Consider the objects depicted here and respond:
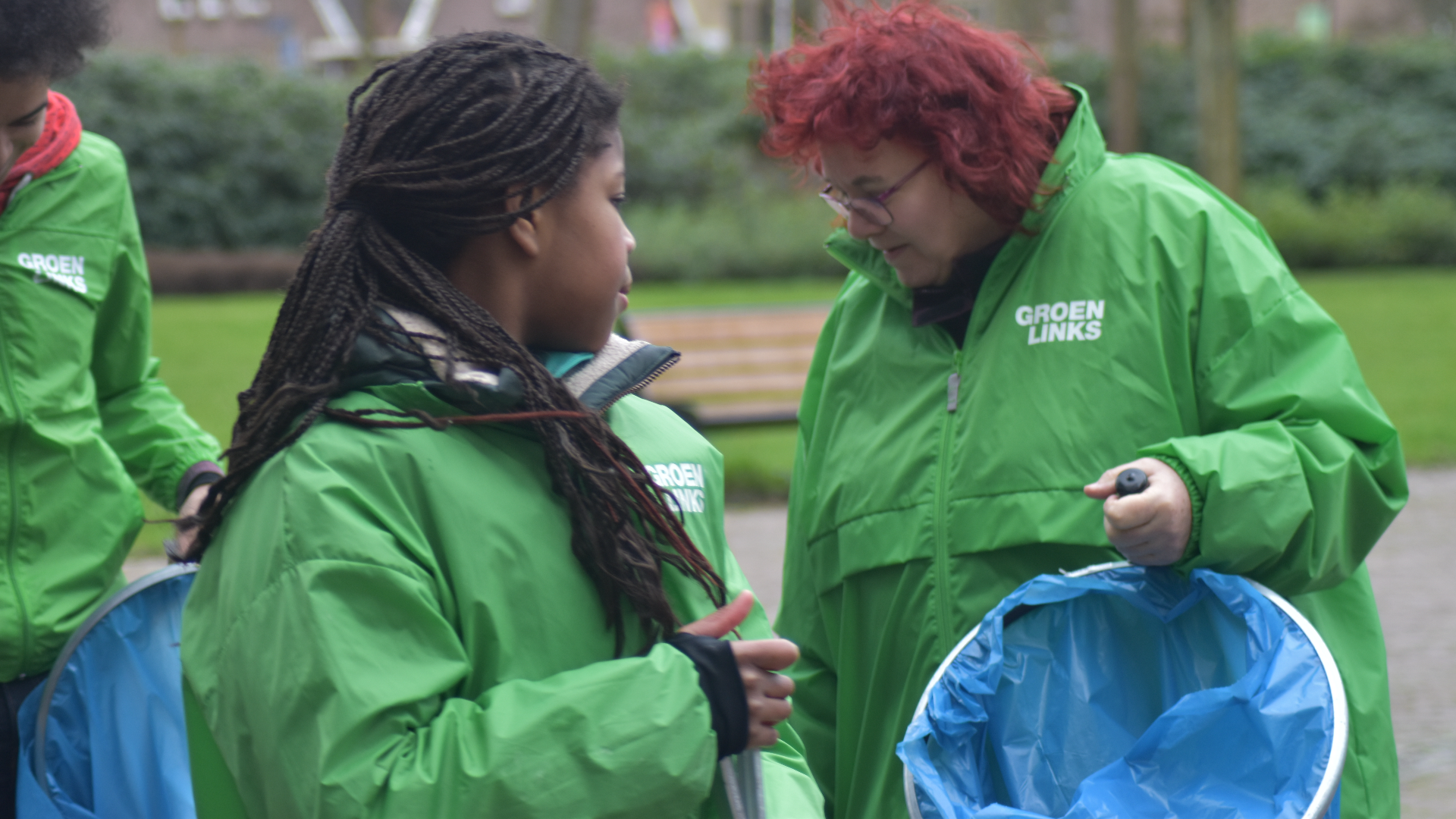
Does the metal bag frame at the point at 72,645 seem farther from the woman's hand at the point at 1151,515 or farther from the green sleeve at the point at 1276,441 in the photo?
the green sleeve at the point at 1276,441

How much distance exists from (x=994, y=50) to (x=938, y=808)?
4.49ft

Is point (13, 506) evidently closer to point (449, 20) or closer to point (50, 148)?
point (50, 148)

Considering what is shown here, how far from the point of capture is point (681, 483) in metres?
1.76

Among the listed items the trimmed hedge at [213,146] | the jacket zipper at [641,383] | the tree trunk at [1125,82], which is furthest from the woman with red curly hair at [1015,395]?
the trimmed hedge at [213,146]

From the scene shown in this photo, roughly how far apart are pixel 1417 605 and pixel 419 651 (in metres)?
5.72

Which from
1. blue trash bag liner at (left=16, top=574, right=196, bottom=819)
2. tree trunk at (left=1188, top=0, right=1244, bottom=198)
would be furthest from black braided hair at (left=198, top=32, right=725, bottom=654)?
tree trunk at (left=1188, top=0, right=1244, bottom=198)

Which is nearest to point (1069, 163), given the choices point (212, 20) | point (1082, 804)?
point (1082, 804)

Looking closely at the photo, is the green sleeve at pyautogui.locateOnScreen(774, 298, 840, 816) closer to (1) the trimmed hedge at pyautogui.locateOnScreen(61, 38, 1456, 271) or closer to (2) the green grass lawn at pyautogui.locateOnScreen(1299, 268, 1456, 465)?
(2) the green grass lawn at pyautogui.locateOnScreen(1299, 268, 1456, 465)

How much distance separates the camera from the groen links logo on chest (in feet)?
7.86

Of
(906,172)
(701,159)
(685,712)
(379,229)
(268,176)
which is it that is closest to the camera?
(685,712)

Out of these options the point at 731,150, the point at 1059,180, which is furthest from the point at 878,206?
the point at 731,150

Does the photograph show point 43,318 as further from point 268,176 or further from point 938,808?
point 268,176

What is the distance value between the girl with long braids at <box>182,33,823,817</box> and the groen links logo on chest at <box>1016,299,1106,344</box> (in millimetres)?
871

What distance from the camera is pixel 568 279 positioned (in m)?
1.67
